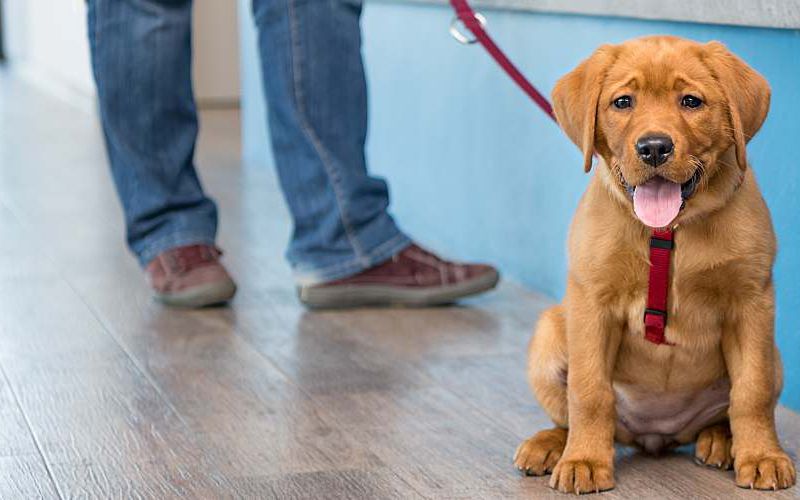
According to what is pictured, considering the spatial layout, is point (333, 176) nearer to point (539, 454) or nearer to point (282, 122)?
point (282, 122)

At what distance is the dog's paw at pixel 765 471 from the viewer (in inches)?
70.1

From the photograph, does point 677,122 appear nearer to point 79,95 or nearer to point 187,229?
point 187,229

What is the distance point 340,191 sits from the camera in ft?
9.21

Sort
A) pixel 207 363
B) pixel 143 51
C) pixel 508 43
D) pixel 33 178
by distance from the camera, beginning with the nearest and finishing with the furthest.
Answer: pixel 207 363 < pixel 143 51 < pixel 508 43 < pixel 33 178

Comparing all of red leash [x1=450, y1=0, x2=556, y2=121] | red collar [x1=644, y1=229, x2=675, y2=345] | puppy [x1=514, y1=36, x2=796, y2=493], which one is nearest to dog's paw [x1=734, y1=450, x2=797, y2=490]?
puppy [x1=514, y1=36, x2=796, y2=493]

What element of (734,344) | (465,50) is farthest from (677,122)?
(465,50)

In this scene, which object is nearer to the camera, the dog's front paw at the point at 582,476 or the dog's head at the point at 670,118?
the dog's head at the point at 670,118

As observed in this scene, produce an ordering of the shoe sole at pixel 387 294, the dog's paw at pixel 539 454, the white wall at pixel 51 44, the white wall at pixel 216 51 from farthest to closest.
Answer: the white wall at pixel 51 44 → the white wall at pixel 216 51 → the shoe sole at pixel 387 294 → the dog's paw at pixel 539 454

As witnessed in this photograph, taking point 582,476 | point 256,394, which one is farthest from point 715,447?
point 256,394

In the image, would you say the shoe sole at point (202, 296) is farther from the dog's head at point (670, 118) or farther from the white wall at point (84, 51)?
the white wall at point (84, 51)

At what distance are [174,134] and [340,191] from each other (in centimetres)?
39

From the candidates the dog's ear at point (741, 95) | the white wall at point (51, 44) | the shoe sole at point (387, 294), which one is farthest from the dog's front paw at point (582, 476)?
the white wall at point (51, 44)

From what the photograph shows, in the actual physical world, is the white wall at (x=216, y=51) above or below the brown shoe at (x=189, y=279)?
below

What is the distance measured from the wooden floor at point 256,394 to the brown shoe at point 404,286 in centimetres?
3
